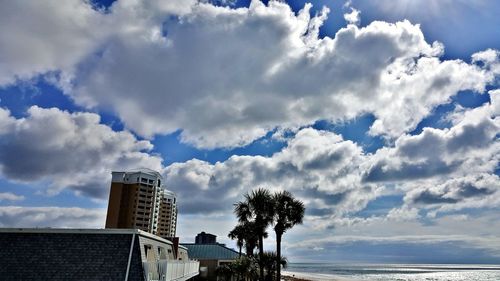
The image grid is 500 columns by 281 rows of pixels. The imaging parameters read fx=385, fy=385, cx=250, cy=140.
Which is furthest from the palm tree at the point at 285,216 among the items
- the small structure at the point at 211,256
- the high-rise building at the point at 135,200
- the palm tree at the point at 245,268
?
the high-rise building at the point at 135,200

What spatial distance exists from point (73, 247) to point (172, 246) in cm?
1561

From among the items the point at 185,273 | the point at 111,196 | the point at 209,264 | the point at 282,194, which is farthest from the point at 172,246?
the point at 111,196

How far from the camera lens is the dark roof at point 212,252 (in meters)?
60.1

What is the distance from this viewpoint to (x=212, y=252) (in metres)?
61.9

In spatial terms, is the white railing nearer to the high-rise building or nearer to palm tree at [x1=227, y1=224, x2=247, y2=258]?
palm tree at [x1=227, y1=224, x2=247, y2=258]

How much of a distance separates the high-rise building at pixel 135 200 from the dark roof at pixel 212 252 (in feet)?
152

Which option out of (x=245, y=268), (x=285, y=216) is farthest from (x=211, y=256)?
(x=285, y=216)

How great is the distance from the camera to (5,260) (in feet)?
56.9

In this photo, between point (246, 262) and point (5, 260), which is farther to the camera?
point (246, 262)

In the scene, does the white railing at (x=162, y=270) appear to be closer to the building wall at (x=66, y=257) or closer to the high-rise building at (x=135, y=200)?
the building wall at (x=66, y=257)

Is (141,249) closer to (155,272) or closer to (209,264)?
(155,272)

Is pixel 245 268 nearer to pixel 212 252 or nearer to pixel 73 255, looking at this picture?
pixel 212 252

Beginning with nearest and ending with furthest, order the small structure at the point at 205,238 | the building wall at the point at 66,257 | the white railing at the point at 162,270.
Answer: the building wall at the point at 66,257 < the white railing at the point at 162,270 < the small structure at the point at 205,238

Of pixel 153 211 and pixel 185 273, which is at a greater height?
pixel 153 211
